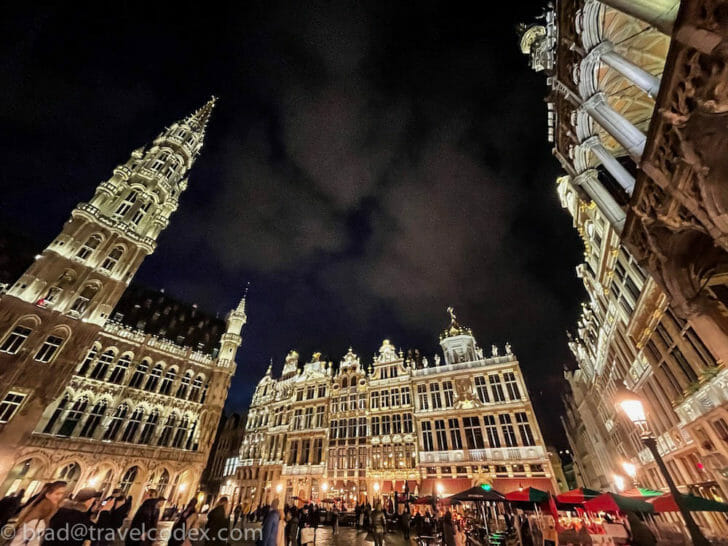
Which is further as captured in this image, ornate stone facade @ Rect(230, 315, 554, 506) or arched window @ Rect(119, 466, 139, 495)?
arched window @ Rect(119, 466, 139, 495)

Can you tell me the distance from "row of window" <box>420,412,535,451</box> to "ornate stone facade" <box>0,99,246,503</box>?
27416mm

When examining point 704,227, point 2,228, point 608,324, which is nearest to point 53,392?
point 2,228

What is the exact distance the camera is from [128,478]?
28953 millimetres

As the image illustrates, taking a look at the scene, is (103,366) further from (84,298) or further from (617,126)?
(617,126)

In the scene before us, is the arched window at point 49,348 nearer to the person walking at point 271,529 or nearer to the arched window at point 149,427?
the arched window at point 149,427

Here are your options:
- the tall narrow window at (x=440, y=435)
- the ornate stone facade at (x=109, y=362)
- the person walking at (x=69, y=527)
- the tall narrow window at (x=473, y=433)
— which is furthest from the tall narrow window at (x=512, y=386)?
the ornate stone facade at (x=109, y=362)

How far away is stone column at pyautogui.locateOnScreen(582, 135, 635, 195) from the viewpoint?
458 inches

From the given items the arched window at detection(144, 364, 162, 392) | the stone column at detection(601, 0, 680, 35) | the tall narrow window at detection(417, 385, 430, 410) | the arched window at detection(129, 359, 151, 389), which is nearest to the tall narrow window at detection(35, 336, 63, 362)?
the arched window at detection(129, 359, 151, 389)

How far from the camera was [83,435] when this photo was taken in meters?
27.3

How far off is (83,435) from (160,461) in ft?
25.2

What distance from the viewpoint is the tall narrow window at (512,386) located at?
27.8m

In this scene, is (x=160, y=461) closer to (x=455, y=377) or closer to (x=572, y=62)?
(x=455, y=377)

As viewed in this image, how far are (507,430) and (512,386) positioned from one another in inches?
161

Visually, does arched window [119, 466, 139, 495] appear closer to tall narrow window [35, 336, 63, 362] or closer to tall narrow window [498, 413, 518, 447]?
tall narrow window [35, 336, 63, 362]
